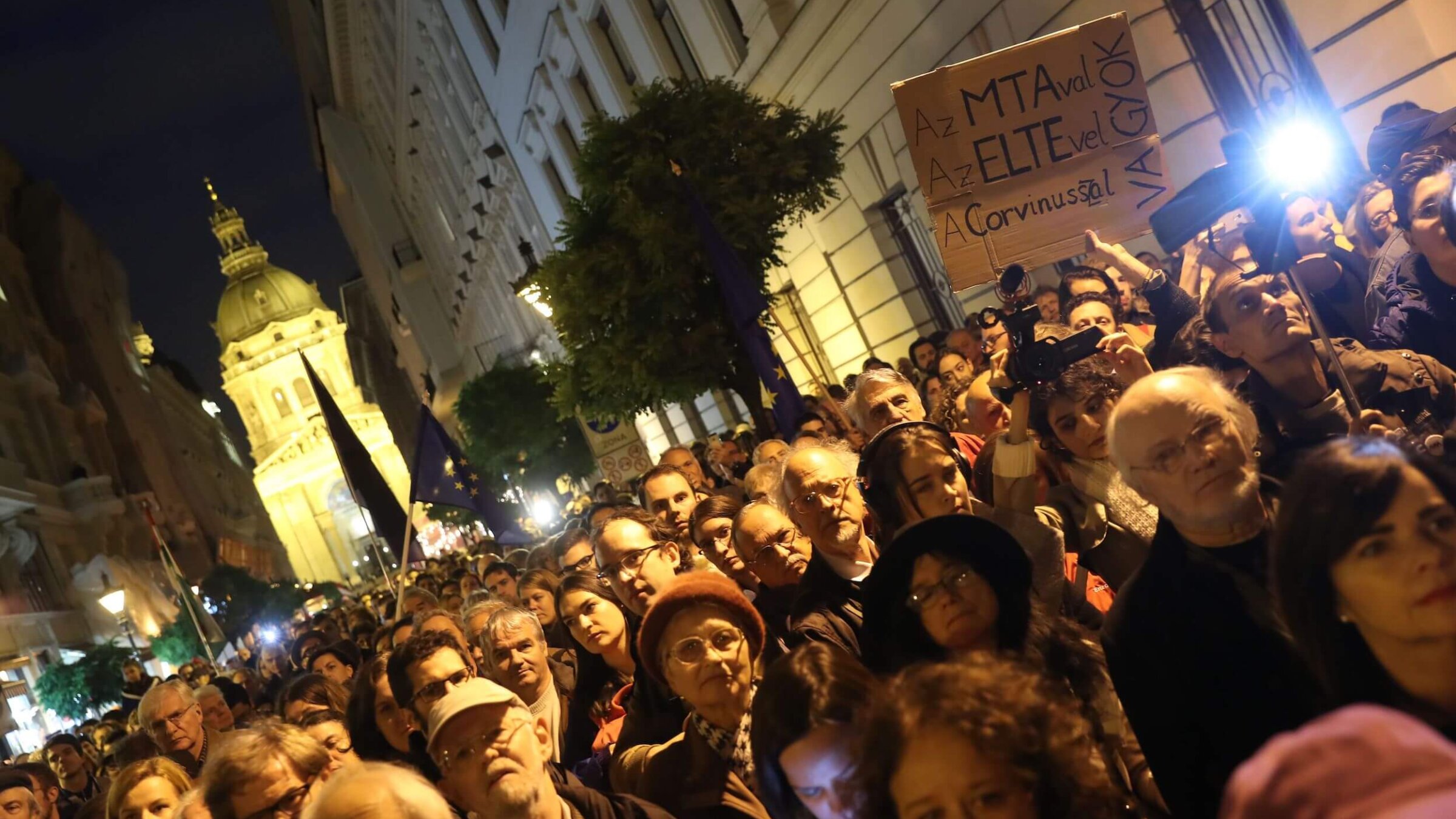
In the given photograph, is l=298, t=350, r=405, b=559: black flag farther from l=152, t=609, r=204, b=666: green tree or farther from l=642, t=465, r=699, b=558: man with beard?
l=152, t=609, r=204, b=666: green tree

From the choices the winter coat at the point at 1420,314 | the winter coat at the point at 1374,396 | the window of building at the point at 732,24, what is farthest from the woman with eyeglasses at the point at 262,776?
the window of building at the point at 732,24

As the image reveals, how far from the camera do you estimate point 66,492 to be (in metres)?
49.5

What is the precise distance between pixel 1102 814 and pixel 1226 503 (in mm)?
706

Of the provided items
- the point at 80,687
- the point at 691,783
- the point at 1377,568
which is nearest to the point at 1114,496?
the point at 691,783

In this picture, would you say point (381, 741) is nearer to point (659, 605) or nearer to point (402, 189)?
point (659, 605)

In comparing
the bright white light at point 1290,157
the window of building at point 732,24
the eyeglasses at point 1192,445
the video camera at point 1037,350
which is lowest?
the eyeglasses at point 1192,445

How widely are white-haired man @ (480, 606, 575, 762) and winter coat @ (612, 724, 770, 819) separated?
1.32 metres

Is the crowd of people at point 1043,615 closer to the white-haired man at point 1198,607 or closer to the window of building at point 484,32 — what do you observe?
the white-haired man at point 1198,607

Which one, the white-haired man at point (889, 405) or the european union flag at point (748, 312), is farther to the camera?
the european union flag at point (748, 312)

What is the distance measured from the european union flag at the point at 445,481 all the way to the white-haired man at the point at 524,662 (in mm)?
6298

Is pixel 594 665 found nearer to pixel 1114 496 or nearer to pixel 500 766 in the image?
pixel 500 766

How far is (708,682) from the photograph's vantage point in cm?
382

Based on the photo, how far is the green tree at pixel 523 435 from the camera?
36.7 m

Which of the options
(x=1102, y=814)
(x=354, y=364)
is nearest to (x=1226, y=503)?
(x=1102, y=814)
